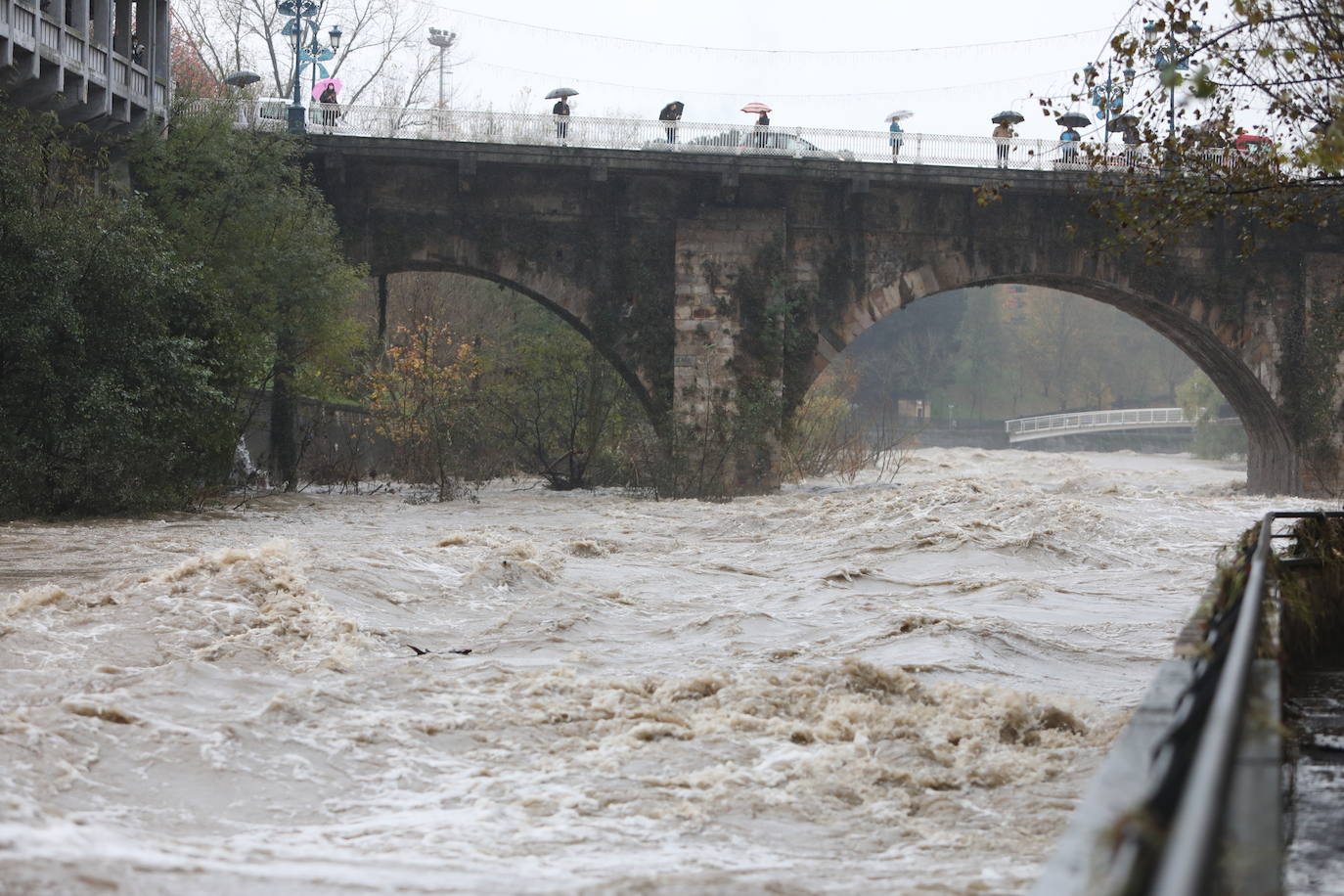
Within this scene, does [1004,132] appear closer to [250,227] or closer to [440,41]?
[250,227]

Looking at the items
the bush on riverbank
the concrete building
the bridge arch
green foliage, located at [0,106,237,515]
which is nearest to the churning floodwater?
green foliage, located at [0,106,237,515]

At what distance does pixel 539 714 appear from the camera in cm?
719

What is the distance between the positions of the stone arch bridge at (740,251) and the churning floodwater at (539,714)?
30.5 feet

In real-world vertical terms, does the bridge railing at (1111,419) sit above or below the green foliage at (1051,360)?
below

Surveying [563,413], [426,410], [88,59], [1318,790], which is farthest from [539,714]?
[563,413]

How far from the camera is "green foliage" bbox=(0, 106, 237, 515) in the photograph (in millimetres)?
15688

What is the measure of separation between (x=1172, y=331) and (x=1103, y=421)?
32265mm

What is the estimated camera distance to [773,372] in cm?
2336

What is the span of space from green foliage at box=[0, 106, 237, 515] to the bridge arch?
10.5 m

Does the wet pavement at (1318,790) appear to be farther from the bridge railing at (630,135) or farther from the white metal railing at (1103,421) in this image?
the white metal railing at (1103,421)

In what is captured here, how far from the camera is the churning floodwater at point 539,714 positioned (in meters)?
4.98

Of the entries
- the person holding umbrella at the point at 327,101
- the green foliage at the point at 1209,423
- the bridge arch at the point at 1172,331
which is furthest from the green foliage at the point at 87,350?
the green foliage at the point at 1209,423

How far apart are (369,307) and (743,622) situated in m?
23.9

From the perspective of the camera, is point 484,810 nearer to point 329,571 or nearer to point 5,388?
point 329,571
